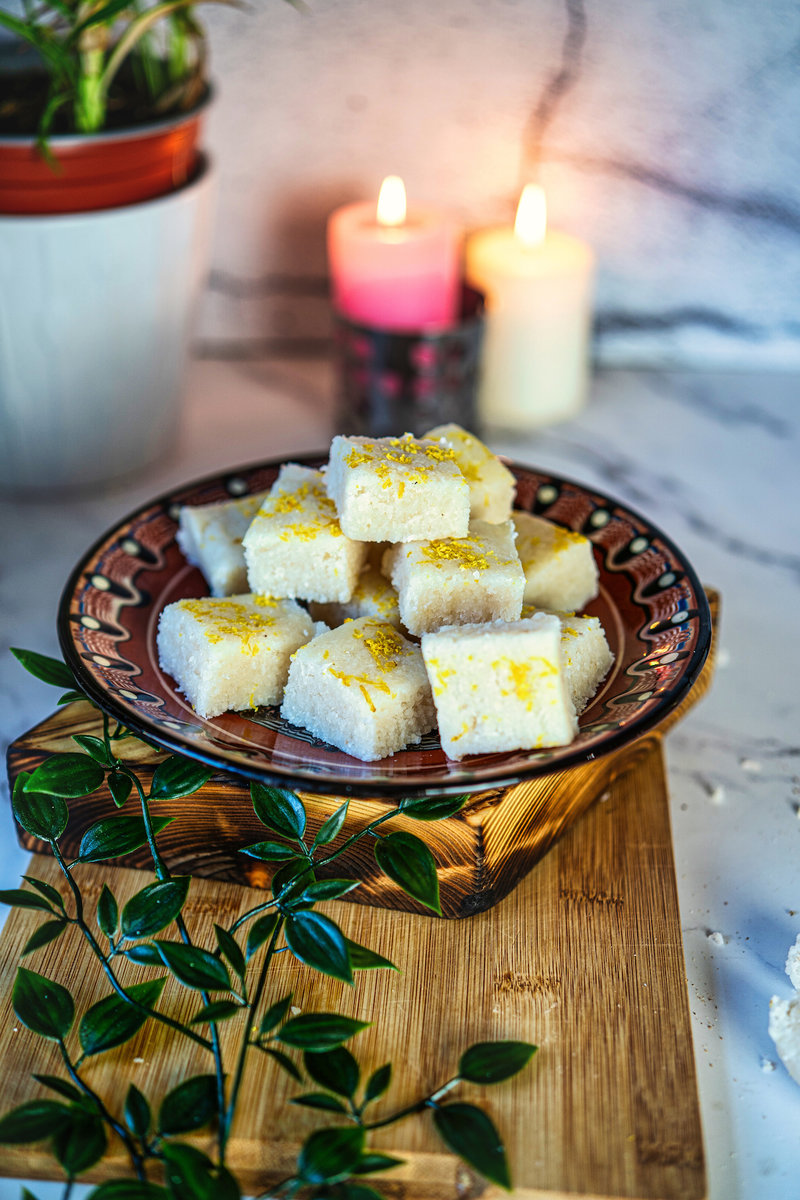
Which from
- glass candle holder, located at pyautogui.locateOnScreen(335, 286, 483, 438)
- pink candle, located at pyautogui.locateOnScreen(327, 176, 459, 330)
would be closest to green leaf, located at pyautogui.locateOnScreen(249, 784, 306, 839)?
glass candle holder, located at pyautogui.locateOnScreen(335, 286, 483, 438)

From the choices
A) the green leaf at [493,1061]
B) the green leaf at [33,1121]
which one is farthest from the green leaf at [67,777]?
the green leaf at [493,1061]

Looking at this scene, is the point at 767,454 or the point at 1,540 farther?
the point at 767,454

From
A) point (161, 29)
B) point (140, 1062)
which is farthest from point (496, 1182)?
point (161, 29)

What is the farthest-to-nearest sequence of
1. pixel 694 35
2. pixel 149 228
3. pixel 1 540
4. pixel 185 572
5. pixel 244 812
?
pixel 694 35 → pixel 1 540 → pixel 149 228 → pixel 185 572 → pixel 244 812

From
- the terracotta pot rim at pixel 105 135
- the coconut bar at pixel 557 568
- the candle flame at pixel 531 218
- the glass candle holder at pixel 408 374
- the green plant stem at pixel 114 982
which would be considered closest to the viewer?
the green plant stem at pixel 114 982

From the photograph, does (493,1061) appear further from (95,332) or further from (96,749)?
(95,332)

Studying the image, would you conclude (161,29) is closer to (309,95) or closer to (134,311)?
(309,95)

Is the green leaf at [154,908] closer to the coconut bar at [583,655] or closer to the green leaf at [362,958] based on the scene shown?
the green leaf at [362,958]
